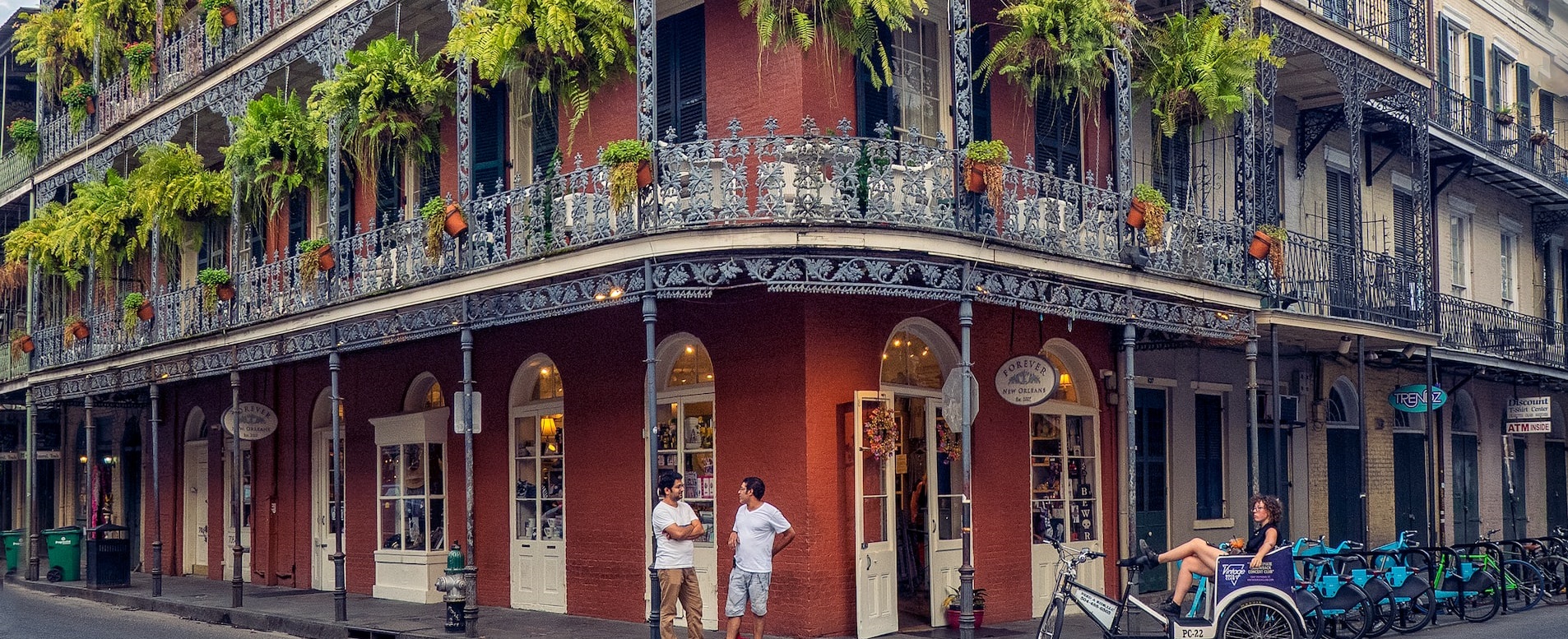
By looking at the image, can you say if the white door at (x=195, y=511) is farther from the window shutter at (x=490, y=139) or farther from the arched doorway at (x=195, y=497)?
the window shutter at (x=490, y=139)

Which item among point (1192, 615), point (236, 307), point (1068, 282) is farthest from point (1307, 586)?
point (236, 307)

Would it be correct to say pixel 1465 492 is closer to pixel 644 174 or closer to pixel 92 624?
pixel 644 174

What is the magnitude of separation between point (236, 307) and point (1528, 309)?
20979 millimetres

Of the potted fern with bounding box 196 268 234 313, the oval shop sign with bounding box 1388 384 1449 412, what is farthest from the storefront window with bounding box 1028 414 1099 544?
the potted fern with bounding box 196 268 234 313

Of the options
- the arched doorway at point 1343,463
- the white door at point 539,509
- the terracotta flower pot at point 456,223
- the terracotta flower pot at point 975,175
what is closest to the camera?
the terracotta flower pot at point 975,175

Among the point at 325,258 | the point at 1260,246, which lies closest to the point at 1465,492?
the point at 1260,246

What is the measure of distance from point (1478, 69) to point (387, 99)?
690 inches

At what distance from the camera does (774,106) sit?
13.2 m

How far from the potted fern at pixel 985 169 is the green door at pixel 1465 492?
1403 cm

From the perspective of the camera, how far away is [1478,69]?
78.1ft

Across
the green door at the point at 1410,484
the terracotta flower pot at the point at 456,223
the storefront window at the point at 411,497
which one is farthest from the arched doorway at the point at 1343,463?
the terracotta flower pot at the point at 456,223

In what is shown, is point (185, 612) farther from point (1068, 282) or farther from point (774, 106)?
point (1068, 282)

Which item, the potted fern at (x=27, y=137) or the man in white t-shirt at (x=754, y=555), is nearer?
the man in white t-shirt at (x=754, y=555)

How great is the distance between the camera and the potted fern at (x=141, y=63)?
21906mm
